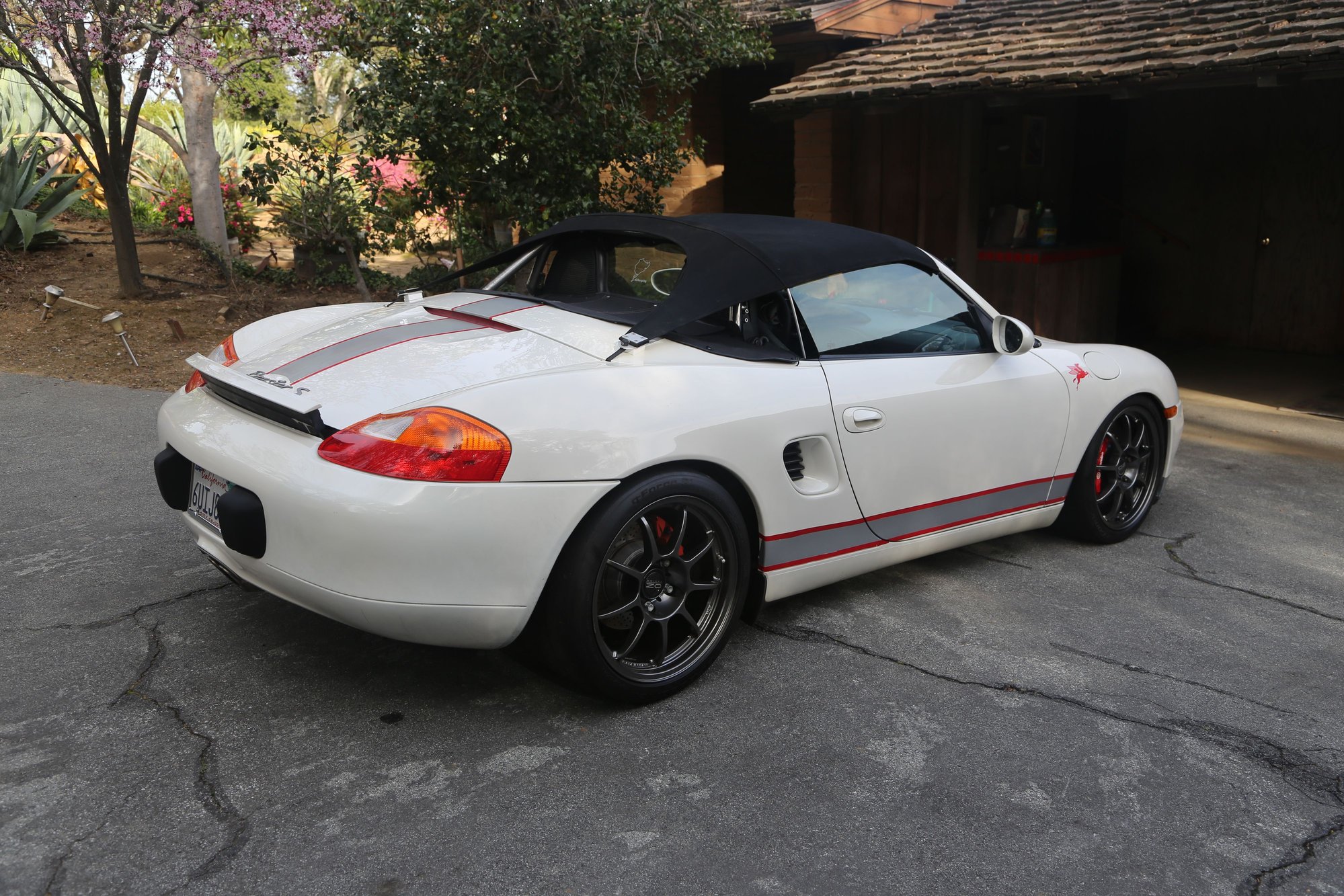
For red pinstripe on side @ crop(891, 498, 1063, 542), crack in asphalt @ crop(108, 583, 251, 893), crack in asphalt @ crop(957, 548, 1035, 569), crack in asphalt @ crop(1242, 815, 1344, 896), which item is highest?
red pinstripe on side @ crop(891, 498, 1063, 542)

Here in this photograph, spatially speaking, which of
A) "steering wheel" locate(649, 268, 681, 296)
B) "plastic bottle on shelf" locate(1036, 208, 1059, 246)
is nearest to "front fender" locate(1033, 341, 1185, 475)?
"steering wheel" locate(649, 268, 681, 296)

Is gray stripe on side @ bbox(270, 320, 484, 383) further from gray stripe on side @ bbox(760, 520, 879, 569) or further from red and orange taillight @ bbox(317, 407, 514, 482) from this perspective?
gray stripe on side @ bbox(760, 520, 879, 569)

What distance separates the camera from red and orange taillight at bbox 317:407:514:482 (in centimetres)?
275

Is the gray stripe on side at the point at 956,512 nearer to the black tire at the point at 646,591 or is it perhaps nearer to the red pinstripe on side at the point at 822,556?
the red pinstripe on side at the point at 822,556

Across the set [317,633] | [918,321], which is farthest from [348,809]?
[918,321]

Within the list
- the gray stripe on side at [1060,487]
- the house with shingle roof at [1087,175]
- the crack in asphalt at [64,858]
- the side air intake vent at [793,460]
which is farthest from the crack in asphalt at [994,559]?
the house with shingle roof at [1087,175]

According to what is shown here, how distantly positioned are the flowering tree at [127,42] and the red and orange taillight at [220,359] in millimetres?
5721

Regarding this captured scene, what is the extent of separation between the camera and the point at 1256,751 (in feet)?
9.80

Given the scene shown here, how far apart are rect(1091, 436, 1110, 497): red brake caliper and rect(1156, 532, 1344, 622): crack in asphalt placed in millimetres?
431

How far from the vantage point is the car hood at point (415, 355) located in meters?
3.00

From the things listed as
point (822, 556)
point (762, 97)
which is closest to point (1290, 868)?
point (822, 556)

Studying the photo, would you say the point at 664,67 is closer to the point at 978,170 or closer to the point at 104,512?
the point at 978,170

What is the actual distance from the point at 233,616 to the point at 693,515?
1701 mm

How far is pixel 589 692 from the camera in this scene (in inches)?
120
